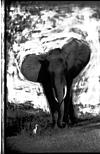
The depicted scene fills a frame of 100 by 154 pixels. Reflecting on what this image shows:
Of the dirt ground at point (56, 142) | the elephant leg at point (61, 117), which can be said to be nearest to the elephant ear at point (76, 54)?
the elephant leg at point (61, 117)

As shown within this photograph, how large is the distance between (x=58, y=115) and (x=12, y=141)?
52 centimetres

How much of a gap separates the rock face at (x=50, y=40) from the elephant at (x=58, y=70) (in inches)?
2.0

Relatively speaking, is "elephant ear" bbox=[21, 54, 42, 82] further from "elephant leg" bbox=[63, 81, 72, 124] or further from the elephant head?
"elephant leg" bbox=[63, 81, 72, 124]

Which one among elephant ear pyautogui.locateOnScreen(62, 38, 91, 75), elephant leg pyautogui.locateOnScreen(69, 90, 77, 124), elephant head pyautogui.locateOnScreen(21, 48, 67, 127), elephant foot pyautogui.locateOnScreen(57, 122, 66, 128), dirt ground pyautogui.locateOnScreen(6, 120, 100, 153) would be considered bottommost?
dirt ground pyautogui.locateOnScreen(6, 120, 100, 153)

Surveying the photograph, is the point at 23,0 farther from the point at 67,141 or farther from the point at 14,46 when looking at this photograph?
the point at 67,141

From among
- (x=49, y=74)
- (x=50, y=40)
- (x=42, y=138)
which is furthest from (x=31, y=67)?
(x=42, y=138)

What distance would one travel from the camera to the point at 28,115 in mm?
3469

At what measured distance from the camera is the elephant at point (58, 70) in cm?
350

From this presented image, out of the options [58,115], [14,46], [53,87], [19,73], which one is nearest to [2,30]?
[14,46]

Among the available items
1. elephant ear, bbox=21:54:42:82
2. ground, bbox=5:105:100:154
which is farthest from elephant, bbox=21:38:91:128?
ground, bbox=5:105:100:154

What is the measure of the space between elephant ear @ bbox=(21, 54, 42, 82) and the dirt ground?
550mm

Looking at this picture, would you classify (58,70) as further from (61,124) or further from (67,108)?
(61,124)

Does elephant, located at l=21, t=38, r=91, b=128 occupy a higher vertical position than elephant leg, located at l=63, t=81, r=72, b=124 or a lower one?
higher

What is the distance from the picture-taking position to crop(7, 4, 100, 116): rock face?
11.4ft
